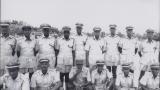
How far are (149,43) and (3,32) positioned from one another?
4202 mm

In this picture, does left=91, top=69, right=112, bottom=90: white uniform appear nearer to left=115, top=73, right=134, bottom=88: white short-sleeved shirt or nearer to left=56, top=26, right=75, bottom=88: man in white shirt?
left=115, top=73, right=134, bottom=88: white short-sleeved shirt

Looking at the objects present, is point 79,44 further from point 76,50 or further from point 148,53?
point 148,53

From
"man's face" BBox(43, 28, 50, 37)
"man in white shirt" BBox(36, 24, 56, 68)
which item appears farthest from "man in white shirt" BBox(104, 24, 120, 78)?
"man's face" BBox(43, 28, 50, 37)

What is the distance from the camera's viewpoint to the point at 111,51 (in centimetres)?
806

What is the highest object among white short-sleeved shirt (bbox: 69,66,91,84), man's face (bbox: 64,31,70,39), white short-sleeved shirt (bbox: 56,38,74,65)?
man's face (bbox: 64,31,70,39)

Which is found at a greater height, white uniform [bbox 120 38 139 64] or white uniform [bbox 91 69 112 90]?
white uniform [bbox 120 38 139 64]

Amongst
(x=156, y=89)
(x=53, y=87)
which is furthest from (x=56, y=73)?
(x=156, y=89)

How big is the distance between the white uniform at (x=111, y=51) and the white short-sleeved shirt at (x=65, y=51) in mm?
1270

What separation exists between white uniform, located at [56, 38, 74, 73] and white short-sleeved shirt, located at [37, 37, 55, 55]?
22 centimetres

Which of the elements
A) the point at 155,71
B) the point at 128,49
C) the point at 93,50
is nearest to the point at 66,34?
the point at 93,50

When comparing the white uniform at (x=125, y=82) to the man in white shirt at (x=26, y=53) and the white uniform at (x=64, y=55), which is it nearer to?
the white uniform at (x=64, y=55)

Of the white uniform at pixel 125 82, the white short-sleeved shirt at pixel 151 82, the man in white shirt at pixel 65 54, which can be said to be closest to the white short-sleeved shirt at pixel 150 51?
the white short-sleeved shirt at pixel 151 82

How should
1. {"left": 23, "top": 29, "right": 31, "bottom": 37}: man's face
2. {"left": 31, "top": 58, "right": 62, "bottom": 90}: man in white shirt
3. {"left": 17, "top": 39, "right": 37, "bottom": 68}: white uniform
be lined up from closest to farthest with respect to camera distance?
{"left": 31, "top": 58, "right": 62, "bottom": 90}: man in white shirt → {"left": 23, "top": 29, "right": 31, "bottom": 37}: man's face → {"left": 17, "top": 39, "right": 37, "bottom": 68}: white uniform

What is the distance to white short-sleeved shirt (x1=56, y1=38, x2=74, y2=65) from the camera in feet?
24.0
